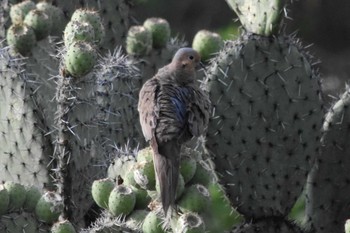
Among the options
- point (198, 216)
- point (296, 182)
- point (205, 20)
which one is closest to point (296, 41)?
point (296, 182)

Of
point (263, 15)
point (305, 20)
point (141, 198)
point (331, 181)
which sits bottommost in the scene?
point (305, 20)

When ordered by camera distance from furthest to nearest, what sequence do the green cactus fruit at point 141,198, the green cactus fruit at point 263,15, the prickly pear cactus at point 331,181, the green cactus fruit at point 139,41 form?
the green cactus fruit at point 139,41
the prickly pear cactus at point 331,181
the green cactus fruit at point 263,15
the green cactus fruit at point 141,198

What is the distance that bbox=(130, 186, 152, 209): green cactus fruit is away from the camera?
4617 millimetres

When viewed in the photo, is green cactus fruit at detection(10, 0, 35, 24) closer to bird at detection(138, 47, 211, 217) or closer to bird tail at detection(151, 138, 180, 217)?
bird at detection(138, 47, 211, 217)

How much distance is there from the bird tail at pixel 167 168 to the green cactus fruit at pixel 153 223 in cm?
4

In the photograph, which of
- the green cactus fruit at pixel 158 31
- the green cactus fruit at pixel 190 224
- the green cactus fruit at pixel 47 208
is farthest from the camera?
the green cactus fruit at pixel 158 31

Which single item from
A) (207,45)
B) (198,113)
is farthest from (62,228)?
(207,45)

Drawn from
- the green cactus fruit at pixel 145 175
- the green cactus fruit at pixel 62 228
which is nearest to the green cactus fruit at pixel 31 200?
the green cactus fruit at pixel 62 228

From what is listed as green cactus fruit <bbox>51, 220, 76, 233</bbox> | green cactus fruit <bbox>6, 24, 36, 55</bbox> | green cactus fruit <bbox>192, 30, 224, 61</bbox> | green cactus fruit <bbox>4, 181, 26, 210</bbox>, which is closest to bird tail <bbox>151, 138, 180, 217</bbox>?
green cactus fruit <bbox>51, 220, 76, 233</bbox>

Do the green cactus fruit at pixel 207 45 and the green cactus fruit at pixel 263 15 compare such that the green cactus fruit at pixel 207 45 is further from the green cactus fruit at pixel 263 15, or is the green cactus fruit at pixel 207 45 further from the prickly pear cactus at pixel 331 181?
the prickly pear cactus at pixel 331 181

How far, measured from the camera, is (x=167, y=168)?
4.43m

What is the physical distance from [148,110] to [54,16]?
4.20ft

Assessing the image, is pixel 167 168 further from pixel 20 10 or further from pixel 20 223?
pixel 20 10

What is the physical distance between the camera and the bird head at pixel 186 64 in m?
5.23
